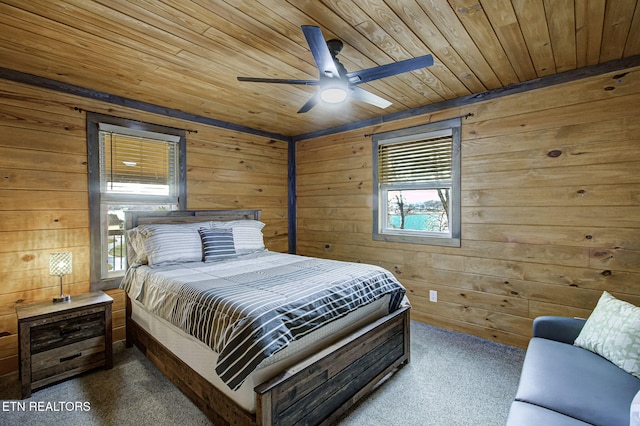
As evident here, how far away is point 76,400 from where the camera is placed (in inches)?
84.4

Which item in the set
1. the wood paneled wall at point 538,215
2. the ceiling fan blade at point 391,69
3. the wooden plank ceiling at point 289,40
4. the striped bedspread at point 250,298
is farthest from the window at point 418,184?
the ceiling fan blade at point 391,69

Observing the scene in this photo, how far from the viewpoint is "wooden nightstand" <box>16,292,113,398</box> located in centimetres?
218

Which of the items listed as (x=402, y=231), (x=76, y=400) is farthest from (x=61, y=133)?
(x=402, y=231)

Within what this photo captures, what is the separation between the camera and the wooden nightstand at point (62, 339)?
7.14 feet

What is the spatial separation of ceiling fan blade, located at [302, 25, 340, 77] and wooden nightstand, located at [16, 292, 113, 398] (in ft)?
8.12

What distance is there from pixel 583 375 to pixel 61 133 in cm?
408

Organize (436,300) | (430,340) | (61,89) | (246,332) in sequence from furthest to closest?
(436,300) < (430,340) < (61,89) < (246,332)

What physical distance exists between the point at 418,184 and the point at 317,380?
2.43 m

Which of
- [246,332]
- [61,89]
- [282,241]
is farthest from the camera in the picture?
[282,241]

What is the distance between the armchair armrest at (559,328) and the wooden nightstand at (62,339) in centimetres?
322

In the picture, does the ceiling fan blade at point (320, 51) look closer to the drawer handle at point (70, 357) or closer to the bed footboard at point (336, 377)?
the bed footboard at point (336, 377)

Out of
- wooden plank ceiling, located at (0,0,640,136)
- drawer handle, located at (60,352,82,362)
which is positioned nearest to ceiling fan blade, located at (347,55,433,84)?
wooden plank ceiling, located at (0,0,640,136)

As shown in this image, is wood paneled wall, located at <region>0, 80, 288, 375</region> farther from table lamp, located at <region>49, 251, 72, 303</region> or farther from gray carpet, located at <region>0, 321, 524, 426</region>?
gray carpet, located at <region>0, 321, 524, 426</region>

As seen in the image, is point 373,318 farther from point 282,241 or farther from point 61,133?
point 61,133
